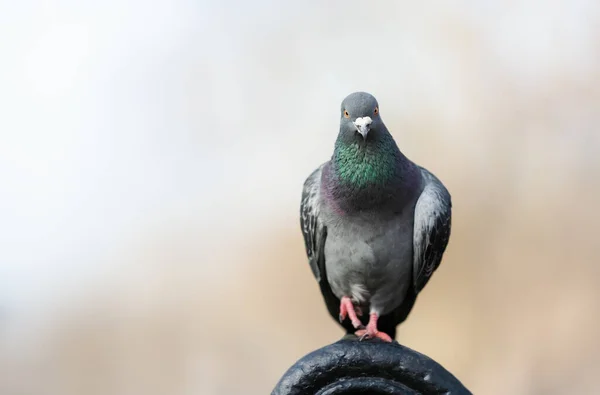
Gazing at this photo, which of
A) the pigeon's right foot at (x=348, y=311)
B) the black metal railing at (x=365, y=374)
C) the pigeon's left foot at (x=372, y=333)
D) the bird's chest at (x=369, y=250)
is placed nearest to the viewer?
the black metal railing at (x=365, y=374)

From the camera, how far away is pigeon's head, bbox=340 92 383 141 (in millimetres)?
3172

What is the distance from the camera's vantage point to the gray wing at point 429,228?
3.55m

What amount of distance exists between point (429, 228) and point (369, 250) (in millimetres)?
288

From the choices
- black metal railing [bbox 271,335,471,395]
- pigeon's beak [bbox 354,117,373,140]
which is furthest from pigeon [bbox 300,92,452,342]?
black metal railing [bbox 271,335,471,395]

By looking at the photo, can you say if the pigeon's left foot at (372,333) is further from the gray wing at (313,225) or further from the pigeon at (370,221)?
the gray wing at (313,225)

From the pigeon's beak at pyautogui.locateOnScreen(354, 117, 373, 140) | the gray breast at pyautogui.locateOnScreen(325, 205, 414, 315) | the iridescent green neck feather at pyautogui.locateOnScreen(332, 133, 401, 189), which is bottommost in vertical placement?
the gray breast at pyautogui.locateOnScreen(325, 205, 414, 315)

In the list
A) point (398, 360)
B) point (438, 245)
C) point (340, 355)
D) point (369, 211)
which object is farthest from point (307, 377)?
point (438, 245)

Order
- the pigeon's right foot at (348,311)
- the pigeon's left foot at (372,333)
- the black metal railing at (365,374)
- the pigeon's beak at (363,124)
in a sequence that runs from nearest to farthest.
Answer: the black metal railing at (365,374)
the pigeon's beak at (363,124)
the pigeon's left foot at (372,333)
the pigeon's right foot at (348,311)

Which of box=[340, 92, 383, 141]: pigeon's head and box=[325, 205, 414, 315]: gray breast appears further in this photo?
box=[325, 205, 414, 315]: gray breast

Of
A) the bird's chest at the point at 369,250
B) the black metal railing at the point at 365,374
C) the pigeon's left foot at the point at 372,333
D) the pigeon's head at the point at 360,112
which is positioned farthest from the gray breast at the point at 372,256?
the black metal railing at the point at 365,374

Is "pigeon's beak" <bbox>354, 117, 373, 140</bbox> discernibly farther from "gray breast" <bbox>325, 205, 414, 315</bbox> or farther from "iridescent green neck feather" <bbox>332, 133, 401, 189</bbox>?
"gray breast" <bbox>325, 205, 414, 315</bbox>

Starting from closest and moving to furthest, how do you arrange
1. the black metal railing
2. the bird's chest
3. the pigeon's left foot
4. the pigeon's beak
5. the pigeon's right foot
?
1. the black metal railing
2. the pigeon's beak
3. the pigeon's left foot
4. the bird's chest
5. the pigeon's right foot

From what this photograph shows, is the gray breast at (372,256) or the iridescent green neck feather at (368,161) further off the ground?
the iridescent green neck feather at (368,161)

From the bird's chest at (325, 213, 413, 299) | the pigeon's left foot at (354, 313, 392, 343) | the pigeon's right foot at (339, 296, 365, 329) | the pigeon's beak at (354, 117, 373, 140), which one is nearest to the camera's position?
the pigeon's beak at (354, 117, 373, 140)
